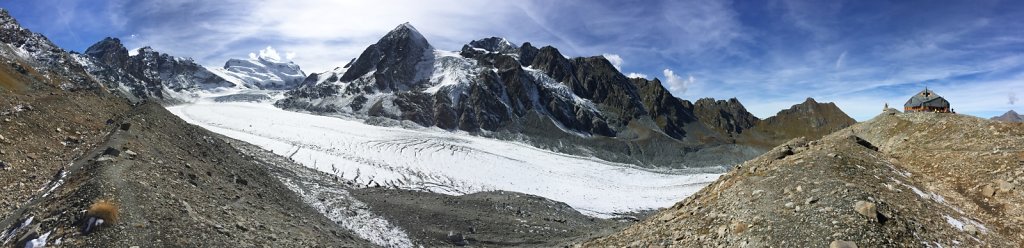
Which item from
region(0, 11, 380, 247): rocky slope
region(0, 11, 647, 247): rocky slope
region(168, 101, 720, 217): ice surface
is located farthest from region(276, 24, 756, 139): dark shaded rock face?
region(0, 11, 380, 247): rocky slope

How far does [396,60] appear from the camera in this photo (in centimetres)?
17762

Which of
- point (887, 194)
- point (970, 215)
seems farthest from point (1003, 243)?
point (887, 194)

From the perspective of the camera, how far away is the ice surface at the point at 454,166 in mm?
55250

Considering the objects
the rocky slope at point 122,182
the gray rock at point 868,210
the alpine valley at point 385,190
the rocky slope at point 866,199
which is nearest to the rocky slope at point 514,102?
the alpine valley at point 385,190

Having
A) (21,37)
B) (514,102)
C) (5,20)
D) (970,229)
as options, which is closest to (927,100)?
(970,229)

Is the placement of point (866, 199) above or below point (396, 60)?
below

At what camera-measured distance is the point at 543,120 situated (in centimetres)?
14925

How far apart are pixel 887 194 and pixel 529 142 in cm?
11238

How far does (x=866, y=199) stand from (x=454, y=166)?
62.4 metres

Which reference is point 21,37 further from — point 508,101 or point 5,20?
point 508,101

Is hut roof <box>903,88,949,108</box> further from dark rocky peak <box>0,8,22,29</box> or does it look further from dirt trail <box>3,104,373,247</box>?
dark rocky peak <box>0,8,22,29</box>

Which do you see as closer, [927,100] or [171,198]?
[171,198]

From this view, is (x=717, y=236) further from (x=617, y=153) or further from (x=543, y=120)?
(x=543, y=120)

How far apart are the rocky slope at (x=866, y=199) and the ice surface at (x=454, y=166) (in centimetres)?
3148
